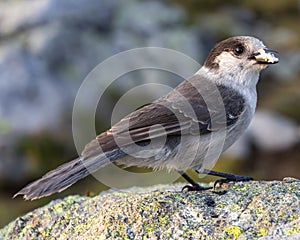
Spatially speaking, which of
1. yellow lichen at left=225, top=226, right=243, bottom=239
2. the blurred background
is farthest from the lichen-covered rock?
the blurred background

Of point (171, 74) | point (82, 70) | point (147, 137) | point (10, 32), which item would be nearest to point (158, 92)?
point (171, 74)

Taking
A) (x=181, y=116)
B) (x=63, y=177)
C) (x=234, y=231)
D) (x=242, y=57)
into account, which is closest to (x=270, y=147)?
(x=242, y=57)

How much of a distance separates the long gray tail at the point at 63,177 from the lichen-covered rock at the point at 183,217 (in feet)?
0.75

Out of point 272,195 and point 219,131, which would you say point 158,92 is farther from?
point 272,195

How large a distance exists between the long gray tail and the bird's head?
176cm

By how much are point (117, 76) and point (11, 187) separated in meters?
2.79

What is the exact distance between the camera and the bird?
540cm

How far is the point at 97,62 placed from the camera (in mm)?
11547

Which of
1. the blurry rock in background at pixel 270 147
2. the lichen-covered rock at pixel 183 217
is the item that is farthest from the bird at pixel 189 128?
the blurry rock in background at pixel 270 147

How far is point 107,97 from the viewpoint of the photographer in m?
10.9

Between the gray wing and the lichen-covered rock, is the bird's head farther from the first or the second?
the lichen-covered rock

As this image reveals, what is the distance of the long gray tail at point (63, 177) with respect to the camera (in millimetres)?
5074

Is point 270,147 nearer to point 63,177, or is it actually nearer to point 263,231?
point 63,177

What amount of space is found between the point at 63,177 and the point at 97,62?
21.5 ft
